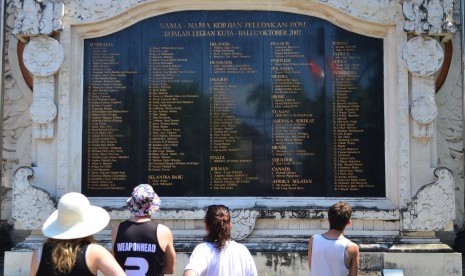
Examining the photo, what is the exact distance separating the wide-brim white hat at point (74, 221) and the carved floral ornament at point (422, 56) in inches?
274

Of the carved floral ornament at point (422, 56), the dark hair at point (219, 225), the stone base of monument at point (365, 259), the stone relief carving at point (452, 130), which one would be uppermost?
the carved floral ornament at point (422, 56)

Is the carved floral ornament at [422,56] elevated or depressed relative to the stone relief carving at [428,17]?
depressed

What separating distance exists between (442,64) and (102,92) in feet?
19.3

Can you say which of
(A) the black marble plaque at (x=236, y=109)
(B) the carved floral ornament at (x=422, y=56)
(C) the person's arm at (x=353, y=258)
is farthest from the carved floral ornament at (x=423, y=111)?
(C) the person's arm at (x=353, y=258)

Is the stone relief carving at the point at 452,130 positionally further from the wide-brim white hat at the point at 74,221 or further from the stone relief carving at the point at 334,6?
the wide-brim white hat at the point at 74,221

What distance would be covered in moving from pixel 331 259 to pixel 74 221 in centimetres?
238

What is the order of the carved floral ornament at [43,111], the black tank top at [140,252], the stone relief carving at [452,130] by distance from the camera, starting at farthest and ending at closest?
the stone relief carving at [452,130]
the carved floral ornament at [43,111]
the black tank top at [140,252]

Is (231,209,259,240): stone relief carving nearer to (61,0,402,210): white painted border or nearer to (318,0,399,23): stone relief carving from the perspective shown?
(61,0,402,210): white painted border

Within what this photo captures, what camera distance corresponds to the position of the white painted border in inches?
403

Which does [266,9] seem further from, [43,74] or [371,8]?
[43,74]

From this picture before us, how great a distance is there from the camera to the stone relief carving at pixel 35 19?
10.4 metres

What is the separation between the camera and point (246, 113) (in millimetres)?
10617

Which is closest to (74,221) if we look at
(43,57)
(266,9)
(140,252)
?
(140,252)

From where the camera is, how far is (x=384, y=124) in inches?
411
